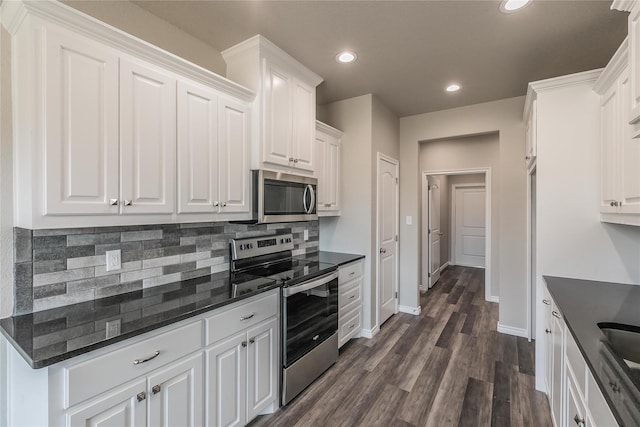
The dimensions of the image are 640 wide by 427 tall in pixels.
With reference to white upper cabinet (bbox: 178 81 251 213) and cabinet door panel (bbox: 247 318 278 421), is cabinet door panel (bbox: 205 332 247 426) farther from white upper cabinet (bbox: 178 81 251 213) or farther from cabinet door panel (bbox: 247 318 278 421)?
white upper cabinet (bbox: 178 81 251 213)

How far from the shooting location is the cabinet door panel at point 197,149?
1788 millimetres

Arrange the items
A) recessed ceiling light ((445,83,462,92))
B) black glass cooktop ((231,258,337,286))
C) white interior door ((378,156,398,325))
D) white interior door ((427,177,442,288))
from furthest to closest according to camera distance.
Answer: white interior door ((427,177,442,288)) → white interior door ((378,156,398,325)) → recessed ceiling light ((445,83,462,92)) → black glass cooktop ((231,258,337,286))

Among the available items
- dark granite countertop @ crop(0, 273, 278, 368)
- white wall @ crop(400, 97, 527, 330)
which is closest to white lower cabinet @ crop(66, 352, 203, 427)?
dark granite countertop @ crop(0, 273, 278, 368)

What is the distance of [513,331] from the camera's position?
132 inches

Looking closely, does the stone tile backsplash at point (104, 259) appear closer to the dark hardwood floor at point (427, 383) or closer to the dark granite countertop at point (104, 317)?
the dark granite countertop at point (104, 317)

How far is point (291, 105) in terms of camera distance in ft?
8.35

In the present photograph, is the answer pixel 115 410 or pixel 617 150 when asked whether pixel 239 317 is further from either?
pixel 617 150

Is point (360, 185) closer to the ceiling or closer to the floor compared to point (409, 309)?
closer to the ceiling

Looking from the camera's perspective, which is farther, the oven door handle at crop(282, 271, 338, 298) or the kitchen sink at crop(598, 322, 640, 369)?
the oven door handle at crop(282, 271, 338, 298)

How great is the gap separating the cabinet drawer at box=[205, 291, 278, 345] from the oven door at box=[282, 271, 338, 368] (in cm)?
13

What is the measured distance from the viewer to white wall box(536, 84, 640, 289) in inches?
79.9

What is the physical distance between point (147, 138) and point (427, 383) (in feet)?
9.02

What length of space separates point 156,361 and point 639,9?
2.54 metres

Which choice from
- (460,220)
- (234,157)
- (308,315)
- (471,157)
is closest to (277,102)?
(234,157)
